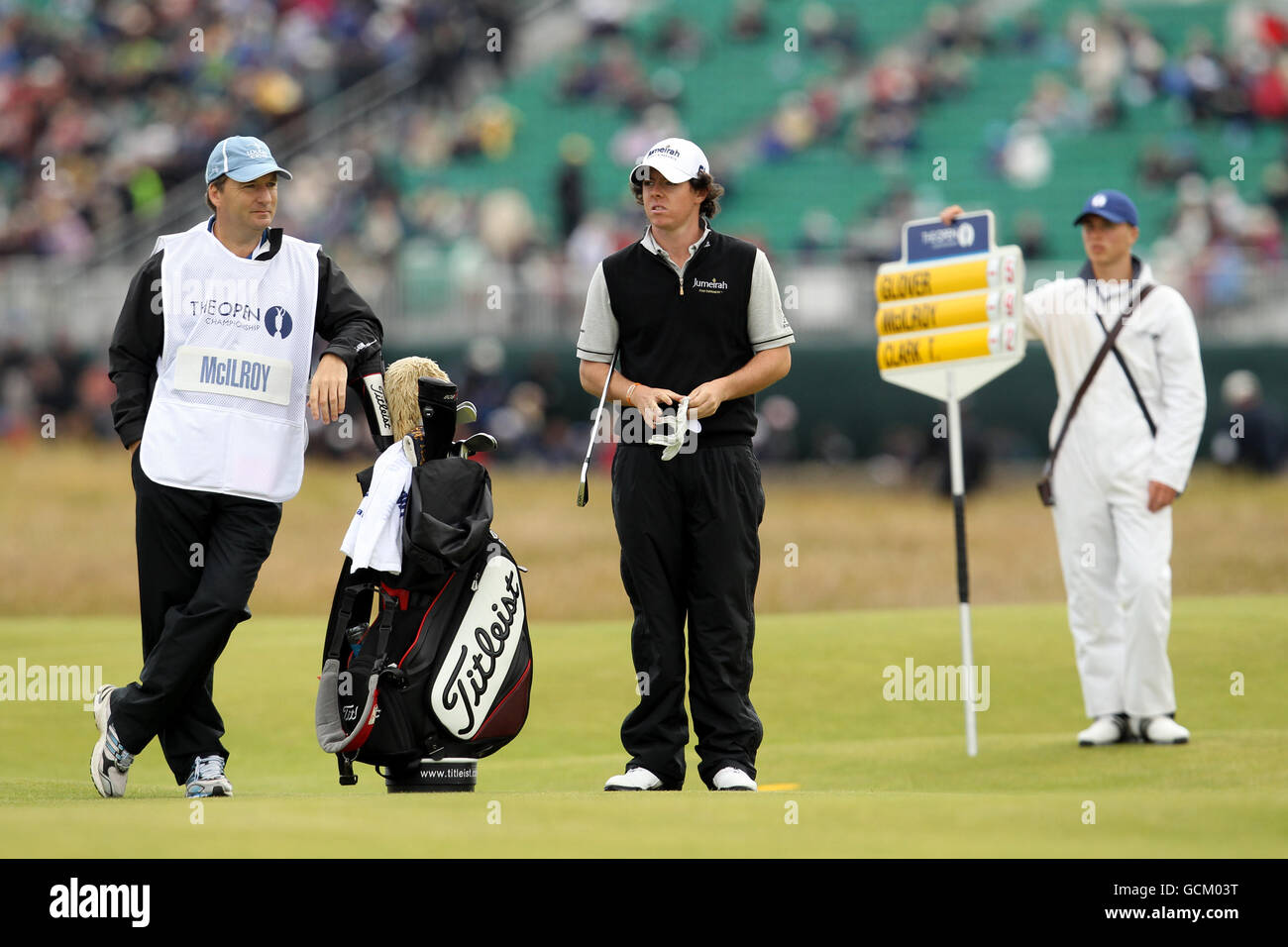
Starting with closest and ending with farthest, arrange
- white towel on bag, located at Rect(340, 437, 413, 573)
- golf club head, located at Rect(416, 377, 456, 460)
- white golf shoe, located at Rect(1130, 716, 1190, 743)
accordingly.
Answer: white towel on bag, located at Rect(340, 437, 413, 573) → golf club head, located at Rect(416, 377, 456, 460) → white golf shoe, located at Rect(1130, 716, 1190, 743)

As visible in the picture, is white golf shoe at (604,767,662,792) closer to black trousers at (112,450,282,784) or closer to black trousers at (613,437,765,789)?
black trousers at (613,437,765,789)

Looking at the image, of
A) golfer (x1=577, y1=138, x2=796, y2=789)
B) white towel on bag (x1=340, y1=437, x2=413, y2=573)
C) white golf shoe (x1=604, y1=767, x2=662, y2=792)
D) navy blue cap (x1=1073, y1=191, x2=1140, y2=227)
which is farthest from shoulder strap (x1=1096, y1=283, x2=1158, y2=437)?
white towel on bag (x1=340, y1=437, x2=413, y2=573)

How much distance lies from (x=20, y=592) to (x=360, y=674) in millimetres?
11570

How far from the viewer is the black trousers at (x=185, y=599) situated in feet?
22.5

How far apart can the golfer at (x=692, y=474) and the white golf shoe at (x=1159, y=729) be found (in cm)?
256

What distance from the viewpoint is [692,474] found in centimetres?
706

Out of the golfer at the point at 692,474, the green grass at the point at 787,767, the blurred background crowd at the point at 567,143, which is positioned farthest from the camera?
the blurred background crowd at the point at 567,143

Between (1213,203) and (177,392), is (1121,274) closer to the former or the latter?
(177,392)

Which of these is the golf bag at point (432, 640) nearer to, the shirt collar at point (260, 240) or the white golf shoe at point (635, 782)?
the white golf shoe at point (635, 782)

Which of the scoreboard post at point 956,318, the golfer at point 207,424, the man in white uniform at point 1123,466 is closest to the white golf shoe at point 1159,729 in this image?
the man in white uniform at point 1123,466

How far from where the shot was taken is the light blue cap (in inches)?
274

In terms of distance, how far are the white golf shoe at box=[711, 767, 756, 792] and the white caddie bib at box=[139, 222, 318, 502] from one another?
1.90 meters

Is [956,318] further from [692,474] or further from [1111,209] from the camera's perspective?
[692,474]
